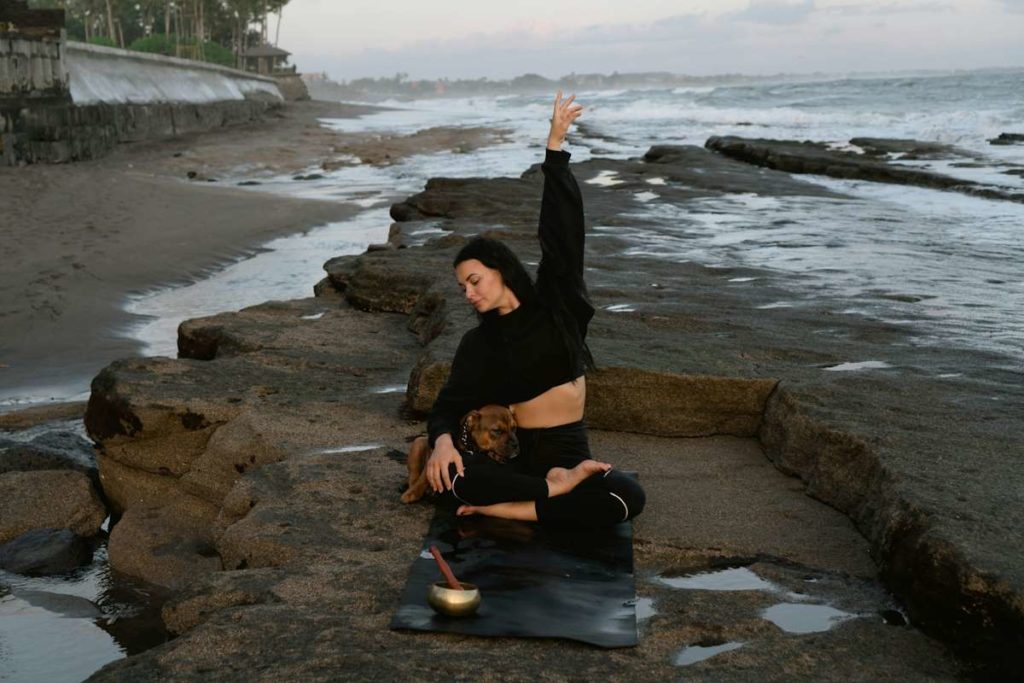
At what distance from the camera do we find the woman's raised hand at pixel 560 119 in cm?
419

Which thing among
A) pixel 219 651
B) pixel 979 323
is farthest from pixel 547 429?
pixel 979 323

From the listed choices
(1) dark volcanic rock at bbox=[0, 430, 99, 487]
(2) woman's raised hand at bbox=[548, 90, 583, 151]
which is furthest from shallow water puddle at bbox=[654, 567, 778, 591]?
(1) dark volcanic rock at bbox=[0, 430, 99, 487]

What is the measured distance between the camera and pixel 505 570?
3.51 meters

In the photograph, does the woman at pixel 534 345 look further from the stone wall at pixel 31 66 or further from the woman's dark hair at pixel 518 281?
the stone wall at pixel 31 66

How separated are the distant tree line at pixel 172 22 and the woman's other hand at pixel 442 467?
62.5 metres

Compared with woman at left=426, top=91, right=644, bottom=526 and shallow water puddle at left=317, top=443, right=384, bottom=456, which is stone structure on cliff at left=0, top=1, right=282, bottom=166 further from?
woman at left=426, top=91, right=644, bottom=526

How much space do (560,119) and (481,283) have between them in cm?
74

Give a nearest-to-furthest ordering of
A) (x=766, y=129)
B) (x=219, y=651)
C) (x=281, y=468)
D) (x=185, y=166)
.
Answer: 1. (x=219, y=651)
2. (x=281, y=468)
3. (x=185, y=166)
4. (x=766, y=129)

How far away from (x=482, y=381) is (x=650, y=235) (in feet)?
22.1

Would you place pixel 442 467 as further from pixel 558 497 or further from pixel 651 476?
pixel 651 476

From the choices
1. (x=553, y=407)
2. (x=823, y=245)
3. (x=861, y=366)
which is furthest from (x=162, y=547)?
(x=823, y=245)

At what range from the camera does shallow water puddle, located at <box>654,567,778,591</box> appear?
352 centimetres

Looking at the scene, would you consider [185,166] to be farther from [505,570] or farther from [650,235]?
A: [505,570]

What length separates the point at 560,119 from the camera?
427 cm
